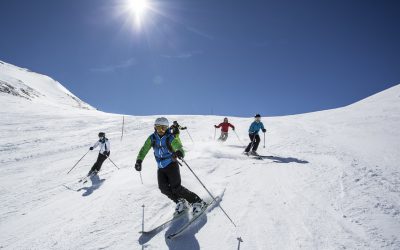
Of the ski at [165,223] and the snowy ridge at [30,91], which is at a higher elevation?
the snowy ridge at [30,91]

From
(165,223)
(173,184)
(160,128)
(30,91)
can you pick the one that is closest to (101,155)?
(160,128)

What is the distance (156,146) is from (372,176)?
6.51 metres

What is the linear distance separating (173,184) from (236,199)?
1.92 meters

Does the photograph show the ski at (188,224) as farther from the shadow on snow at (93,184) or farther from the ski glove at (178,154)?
the shadow on snow at (93,184)

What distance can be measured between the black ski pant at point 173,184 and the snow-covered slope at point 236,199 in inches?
20.7

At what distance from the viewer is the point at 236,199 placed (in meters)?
7.21

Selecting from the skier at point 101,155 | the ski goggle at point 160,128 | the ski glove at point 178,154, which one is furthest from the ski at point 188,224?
the skier at point 101,155

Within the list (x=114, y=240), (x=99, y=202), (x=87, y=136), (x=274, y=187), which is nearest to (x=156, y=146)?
(x=114, y=240)

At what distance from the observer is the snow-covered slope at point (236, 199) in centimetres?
527

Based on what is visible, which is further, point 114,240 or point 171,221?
point 171,221

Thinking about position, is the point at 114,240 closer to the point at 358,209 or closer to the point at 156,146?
the point at 156,146

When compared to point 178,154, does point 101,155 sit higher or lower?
lower

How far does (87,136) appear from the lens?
2183cm

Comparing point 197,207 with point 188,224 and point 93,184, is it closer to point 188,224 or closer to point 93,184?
point 188,224
